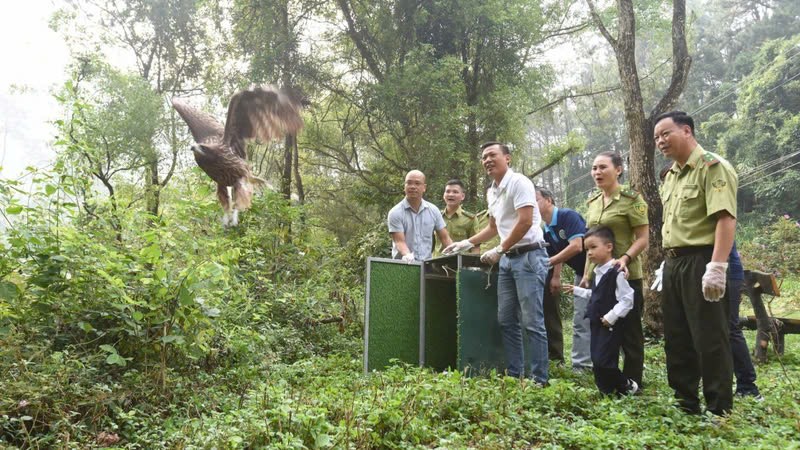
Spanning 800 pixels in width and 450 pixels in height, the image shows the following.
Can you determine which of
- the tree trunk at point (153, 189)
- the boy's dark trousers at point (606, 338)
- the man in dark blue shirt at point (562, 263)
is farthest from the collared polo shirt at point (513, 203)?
the tree trunk at point (153, 189)

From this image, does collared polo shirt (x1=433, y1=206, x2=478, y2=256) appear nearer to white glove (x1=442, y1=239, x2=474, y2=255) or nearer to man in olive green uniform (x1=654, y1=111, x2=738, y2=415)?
white glove (x1=442, y1=239, x2=474, y2=255)

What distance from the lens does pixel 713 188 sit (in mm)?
2875

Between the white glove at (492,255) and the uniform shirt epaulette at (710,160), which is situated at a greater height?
the uniform shirt epaulette at (710,160)

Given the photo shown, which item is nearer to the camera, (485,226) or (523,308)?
(523,308)

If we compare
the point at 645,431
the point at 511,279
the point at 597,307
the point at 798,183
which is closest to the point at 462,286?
the point at 511,279

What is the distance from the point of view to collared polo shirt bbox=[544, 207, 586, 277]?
468cm

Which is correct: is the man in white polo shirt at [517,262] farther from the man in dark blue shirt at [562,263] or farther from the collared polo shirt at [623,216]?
the man in dark blue shirt at [562,263]

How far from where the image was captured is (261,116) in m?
5.65

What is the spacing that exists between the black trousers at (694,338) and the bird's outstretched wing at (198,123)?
4598 mm

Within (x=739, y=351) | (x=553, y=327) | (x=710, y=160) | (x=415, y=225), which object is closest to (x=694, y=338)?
(x=739, y=351)

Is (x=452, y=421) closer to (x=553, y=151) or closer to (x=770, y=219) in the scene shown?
(x=553, y=151)

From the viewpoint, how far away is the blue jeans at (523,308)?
3750mm

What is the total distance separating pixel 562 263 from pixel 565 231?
0.28 metres

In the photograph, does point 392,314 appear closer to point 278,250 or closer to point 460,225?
point 460,225
